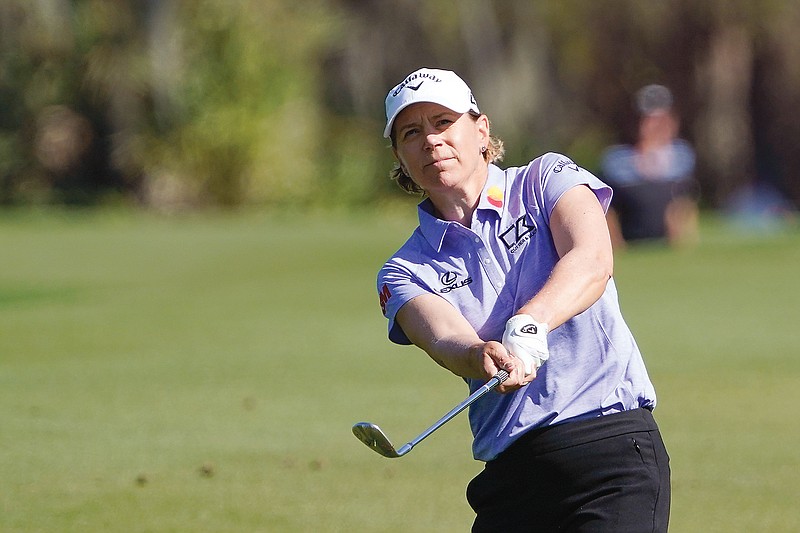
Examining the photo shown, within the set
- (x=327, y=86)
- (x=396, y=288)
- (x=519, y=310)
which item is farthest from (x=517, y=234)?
(x=327, y=86)

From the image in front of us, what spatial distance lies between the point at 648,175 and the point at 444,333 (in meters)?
10.2

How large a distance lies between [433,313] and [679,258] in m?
12.0

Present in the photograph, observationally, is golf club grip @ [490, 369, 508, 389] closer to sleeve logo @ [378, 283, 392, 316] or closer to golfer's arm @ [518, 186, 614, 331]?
golfer's arm @ [518, 186, 614, 331]

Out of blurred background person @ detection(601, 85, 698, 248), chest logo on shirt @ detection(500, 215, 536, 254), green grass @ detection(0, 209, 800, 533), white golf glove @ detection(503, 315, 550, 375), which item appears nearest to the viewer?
A: white golf glove @ detection(503, 315, 550, 375)

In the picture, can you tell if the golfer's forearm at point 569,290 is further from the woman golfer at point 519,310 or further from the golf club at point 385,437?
the golf club at point 385,437

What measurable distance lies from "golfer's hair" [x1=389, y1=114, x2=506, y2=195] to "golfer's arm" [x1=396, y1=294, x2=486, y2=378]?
47cm

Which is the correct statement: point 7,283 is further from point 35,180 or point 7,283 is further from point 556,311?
point 35,180

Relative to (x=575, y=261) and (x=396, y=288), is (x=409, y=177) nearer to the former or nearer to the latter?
(x=396, y=288)

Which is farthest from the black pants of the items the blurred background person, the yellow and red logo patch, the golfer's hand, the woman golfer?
the blurred background person

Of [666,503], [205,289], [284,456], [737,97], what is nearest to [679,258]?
[205,289]

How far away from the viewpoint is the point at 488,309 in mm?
4453

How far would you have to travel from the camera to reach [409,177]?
486cm

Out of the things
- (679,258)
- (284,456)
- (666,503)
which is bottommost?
(679,258)

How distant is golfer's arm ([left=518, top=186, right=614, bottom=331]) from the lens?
4.19m
